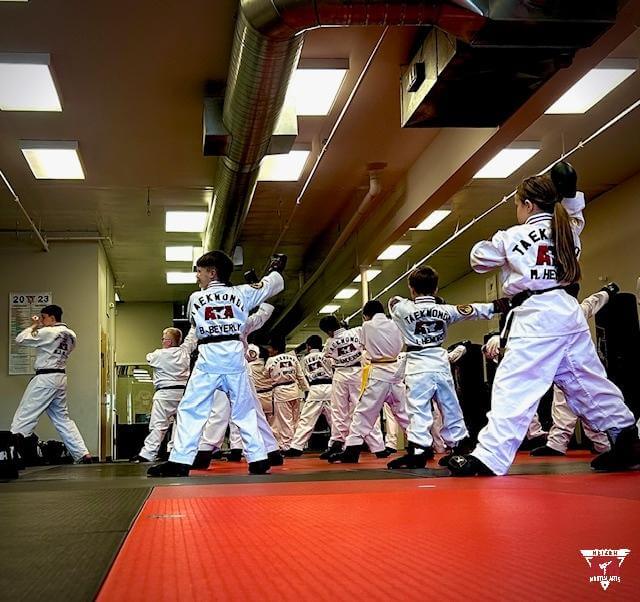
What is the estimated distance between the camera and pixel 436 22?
4965 millimetres

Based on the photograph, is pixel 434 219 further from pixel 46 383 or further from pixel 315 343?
pixel 46 383

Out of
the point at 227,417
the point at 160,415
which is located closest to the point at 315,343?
the point at 160,415

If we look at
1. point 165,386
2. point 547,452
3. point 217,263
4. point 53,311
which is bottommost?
point 547,452

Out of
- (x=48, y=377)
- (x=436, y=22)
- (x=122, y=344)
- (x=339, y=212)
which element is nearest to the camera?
(x=436, y=22)

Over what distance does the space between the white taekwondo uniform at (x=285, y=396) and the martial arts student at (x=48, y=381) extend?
3010 millimetres

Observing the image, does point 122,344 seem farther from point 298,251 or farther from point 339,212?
point 339,212

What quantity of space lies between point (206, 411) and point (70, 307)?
27.6 ft

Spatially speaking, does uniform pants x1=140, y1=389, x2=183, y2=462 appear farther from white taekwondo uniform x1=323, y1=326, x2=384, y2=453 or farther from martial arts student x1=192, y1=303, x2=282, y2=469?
white taekwondo uniform x1=323, y1=326, x2=384, y2=453

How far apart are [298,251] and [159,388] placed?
18.0 ft

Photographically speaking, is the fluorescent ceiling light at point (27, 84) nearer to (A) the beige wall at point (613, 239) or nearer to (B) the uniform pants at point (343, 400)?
(B) the uniform pants at point (343, 400)

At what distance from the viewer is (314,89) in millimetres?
7934

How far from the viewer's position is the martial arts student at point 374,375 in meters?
7.55

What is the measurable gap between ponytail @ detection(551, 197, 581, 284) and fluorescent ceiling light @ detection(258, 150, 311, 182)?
5905mm

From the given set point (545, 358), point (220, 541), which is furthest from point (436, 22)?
point (220, 541)
